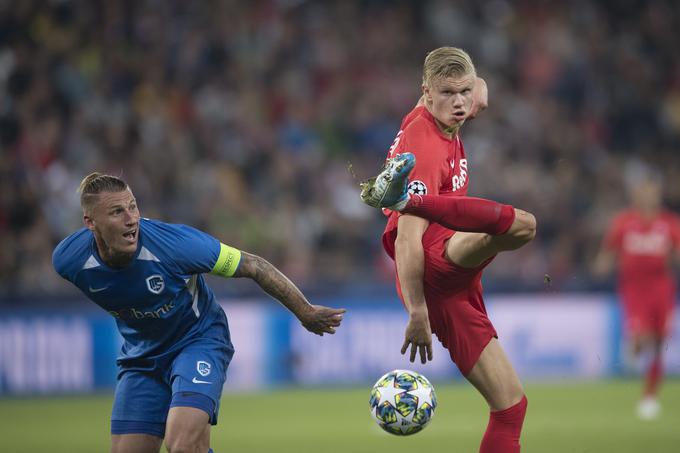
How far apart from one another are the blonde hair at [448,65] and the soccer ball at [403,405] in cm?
175

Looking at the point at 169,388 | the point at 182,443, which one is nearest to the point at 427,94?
the point at 169,388

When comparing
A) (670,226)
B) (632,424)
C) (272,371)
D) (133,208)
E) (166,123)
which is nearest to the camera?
(133,208)

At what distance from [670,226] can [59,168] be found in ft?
24.5

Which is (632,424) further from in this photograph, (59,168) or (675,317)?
(59,168)

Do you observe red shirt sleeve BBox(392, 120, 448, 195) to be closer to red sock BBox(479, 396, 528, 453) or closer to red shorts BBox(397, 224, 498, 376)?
red shorts BBox(397, 224, 498, 376)

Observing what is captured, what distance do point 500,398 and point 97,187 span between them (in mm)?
2509

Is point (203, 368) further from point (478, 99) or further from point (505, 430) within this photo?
point (478, 99)

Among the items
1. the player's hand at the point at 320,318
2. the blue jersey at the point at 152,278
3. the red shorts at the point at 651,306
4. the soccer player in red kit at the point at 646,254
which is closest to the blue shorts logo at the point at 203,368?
the blue jersey at the point at 152,278

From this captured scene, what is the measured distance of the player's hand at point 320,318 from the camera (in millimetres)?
5883

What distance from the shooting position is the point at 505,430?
6133 millimetres

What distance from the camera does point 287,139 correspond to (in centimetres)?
1539

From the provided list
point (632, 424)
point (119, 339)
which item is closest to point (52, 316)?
point (119, 339)

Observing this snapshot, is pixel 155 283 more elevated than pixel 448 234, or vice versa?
pixel 448 234

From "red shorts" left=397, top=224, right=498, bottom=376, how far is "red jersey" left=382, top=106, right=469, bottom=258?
96 millimetres
